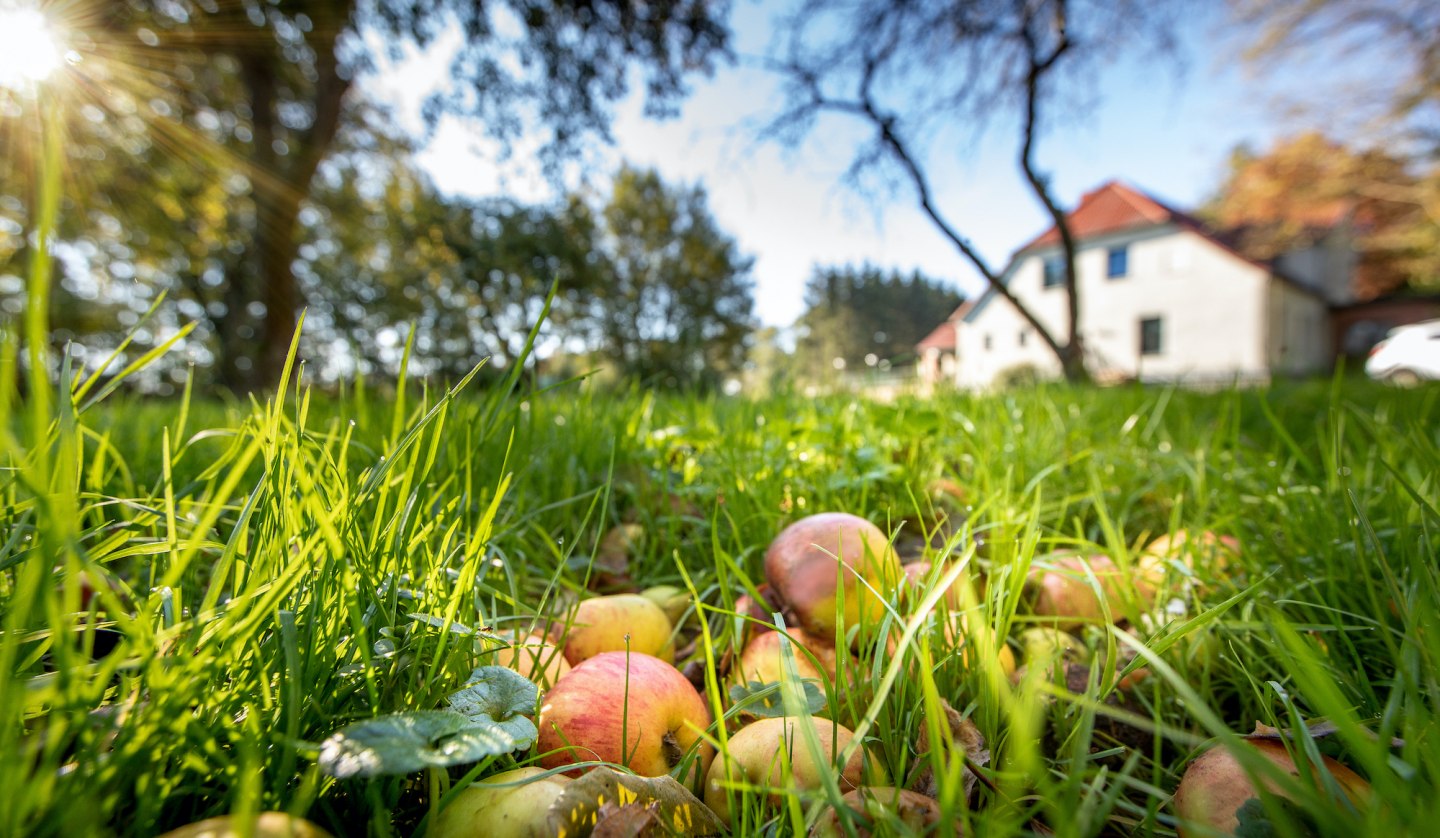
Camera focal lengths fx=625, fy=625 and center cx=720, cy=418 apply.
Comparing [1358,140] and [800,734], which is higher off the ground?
[1358,140]

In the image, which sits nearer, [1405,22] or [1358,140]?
[1405,22]

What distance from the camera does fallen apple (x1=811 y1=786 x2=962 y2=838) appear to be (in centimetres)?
51

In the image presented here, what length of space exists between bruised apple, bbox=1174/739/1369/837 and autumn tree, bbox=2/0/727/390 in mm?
9475

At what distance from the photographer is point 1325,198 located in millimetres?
14383

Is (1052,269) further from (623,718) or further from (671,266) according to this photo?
(623,718)

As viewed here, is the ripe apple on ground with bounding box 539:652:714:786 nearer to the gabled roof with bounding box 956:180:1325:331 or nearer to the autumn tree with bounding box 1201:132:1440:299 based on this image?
the autumn tree with bounding box 1201:132:1440:299

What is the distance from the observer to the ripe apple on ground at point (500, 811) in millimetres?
534

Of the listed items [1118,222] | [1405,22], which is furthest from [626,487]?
[1118,222]

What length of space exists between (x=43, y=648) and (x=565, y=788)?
486 millimetres

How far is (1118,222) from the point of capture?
2162 centimetres

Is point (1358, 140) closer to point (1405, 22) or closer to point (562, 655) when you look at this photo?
point (1405, 22)

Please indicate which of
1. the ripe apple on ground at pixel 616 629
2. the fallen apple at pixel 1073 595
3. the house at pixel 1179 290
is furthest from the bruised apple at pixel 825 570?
the house at pixel 1179 290

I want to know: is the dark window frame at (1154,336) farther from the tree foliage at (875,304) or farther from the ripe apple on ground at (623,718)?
the ripe apple on ground at (623,718)

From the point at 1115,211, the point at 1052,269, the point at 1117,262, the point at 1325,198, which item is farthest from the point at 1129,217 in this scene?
the point at 1325,198
